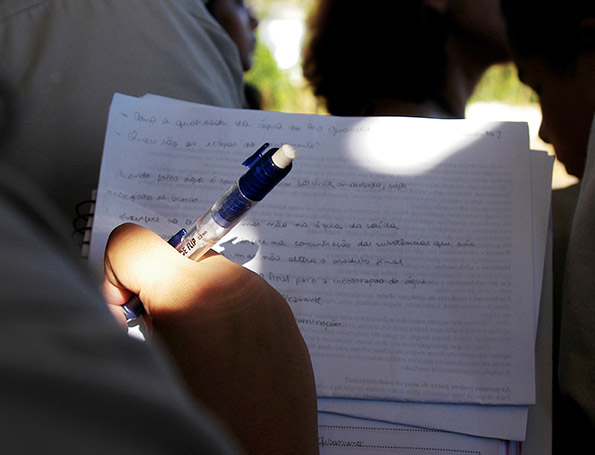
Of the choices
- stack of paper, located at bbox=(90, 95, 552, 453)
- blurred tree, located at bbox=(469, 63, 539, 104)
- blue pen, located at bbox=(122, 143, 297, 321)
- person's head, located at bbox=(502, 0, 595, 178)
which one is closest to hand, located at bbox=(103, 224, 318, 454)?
blue pen, located at bbox=(122, 143, 297, 321)

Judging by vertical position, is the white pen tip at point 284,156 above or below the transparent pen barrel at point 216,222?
above

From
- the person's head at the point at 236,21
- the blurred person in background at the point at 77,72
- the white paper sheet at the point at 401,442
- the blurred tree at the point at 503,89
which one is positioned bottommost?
the blurred tree at the point at 503,89

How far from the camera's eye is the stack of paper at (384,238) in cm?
61

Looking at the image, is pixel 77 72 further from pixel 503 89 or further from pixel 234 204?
pixel 503 89

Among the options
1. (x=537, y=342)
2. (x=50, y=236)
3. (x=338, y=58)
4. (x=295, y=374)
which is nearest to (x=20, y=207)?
(x=50, y=236)

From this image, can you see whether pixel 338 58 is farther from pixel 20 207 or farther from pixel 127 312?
pixel 20 207

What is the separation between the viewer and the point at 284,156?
0.50 m

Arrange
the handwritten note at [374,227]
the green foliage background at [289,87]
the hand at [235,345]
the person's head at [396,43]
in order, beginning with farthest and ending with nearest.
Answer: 1. the green foliage background at [289,87]
2. the person's head at [396,43]
3. the handwritten note at [374,227]
4. the hand at [235,345]

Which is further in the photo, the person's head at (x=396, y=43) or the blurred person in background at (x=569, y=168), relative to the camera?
the person's head at (x=396, y=43)

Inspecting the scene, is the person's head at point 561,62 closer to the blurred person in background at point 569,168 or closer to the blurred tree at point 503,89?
the blurred person in background at point 569,168

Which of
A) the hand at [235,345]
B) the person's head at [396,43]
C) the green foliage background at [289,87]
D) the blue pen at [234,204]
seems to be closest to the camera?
the hand at [235,345]

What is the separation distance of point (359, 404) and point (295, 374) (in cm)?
19

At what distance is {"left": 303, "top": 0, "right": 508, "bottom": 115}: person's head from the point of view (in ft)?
4.06

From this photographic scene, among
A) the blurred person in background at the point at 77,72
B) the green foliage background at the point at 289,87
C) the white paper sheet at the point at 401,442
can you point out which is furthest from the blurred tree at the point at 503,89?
the white paper sheet at the point at 401,442
